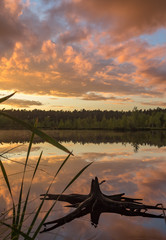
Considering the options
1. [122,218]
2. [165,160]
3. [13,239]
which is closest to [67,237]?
[122,218]

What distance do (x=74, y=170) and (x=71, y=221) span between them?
32.0 feet

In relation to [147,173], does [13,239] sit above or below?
above

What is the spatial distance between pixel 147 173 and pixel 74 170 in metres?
5.30

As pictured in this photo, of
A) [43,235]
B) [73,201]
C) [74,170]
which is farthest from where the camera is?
[74,170]

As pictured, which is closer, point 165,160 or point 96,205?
point 96,205

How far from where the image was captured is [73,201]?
9.44m

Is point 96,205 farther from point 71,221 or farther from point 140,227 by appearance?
point 140,227

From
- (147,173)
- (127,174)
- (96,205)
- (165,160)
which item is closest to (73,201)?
(96,205)

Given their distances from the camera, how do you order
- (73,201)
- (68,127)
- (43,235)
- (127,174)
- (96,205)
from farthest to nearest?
(68,127) → (127,174) → (73,201) → (96,205) → (43,235)

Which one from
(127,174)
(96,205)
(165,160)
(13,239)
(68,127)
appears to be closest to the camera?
(13,239)

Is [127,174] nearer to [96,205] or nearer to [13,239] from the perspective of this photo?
[96,205]

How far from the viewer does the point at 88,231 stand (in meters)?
7.22

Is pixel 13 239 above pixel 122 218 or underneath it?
A: above

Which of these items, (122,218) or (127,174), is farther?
(127,174)
